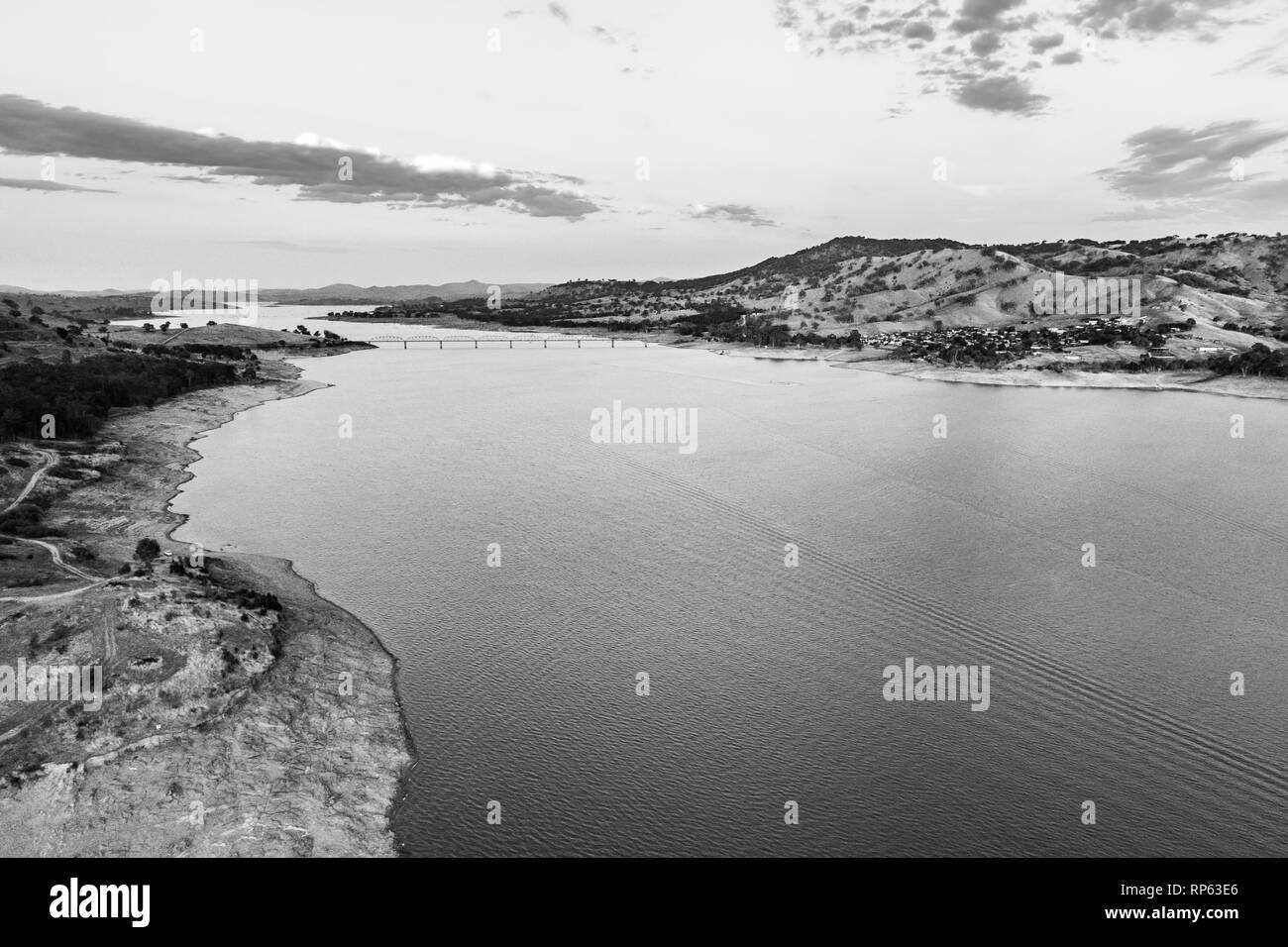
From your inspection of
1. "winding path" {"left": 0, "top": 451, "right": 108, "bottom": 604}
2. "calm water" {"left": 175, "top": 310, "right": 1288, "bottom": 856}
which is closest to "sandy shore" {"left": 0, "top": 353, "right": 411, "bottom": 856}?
"winding path" {"left": 0, "top": 451, "right": 108, "bottom": 604}

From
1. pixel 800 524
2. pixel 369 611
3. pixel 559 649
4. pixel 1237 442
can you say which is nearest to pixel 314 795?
pixel 559 649

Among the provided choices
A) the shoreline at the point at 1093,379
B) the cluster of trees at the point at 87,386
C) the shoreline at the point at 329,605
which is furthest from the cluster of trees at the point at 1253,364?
the cluster of trees at the point at 87,386

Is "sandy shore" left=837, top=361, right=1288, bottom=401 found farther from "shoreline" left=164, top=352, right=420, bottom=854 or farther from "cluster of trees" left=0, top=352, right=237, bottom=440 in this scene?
"cluster of trees" left=0, top=352, right=237, bottom=440

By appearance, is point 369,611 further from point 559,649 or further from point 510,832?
point 510,832

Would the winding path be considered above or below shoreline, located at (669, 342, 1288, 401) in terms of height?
below

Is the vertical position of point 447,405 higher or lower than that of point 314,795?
higher

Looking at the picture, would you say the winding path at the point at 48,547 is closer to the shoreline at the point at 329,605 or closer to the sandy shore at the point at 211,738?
the sandy shore at the point at 211,738
